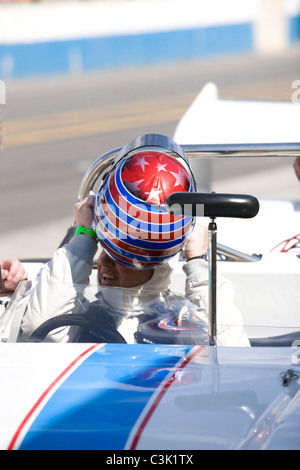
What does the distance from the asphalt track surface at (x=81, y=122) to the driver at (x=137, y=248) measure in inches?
24.7

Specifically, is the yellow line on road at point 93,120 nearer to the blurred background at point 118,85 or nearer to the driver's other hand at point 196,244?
the blurred background at point 118,85

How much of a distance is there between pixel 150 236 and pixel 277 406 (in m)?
0.73

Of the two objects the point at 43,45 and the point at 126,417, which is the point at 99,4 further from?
the point at 126,417

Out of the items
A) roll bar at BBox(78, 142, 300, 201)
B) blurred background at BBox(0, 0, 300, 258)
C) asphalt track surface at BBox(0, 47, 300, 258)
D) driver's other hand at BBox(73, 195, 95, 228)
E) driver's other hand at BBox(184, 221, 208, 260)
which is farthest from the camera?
asphalt track surface at BBox(0, 47, 300, 258)

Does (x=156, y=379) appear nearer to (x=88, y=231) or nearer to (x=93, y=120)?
(x=88, y=231)

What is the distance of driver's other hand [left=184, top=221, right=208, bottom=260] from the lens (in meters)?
2.40

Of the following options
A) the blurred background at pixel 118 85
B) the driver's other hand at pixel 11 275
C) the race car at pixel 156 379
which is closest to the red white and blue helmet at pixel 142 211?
the race car at pixel 156 379

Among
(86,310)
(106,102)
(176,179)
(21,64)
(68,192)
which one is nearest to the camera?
(86,310)

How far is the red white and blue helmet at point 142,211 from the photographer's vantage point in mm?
2197

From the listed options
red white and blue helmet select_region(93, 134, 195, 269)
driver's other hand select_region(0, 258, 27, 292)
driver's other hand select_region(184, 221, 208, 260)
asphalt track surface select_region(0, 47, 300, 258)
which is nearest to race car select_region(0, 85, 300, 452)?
red white and blue helmet select_region(93, 134, 195, 269)

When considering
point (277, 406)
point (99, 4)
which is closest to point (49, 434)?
point (277, 406)

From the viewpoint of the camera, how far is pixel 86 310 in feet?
6.81

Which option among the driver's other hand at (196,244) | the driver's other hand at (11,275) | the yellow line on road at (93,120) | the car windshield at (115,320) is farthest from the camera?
the yellow line on road at (93,120)

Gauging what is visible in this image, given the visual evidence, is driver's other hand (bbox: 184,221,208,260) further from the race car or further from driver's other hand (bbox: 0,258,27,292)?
driver's other hand (bbox: 0,258,27,292)
